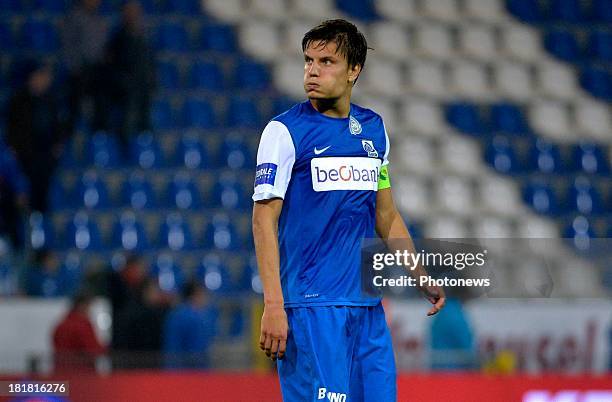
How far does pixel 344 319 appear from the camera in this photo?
3.67 m

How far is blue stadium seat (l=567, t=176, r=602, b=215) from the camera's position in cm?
1163

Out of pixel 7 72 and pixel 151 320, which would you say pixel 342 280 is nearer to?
pixel 151 320

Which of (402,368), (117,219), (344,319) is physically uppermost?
(117,219)

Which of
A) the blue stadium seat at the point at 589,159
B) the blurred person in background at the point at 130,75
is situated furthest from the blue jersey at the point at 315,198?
the blue stadium seat at the point at 589,159

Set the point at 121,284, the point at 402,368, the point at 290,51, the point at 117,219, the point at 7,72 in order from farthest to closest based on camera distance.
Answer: the point at 290,51, the point at 7,72, the point at 117,219, the point at 121,284, the point at 402,368

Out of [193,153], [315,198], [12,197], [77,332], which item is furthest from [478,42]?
[315,198]

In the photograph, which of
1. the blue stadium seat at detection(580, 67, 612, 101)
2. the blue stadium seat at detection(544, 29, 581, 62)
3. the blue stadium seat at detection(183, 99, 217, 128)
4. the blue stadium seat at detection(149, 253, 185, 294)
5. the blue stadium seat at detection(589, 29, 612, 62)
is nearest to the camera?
the blue stadium seat at detection(149, 253, 185, 294)

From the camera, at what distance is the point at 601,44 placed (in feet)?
42.1

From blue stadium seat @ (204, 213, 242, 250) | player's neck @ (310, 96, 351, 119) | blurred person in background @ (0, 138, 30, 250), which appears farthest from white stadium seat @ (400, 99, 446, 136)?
player's neck @ (310, 96, 351, 119)

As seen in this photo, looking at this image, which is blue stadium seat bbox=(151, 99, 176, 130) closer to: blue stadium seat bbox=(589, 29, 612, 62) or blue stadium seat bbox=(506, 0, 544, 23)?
blue stadium seat bbox=(506, 0, 544, 23)

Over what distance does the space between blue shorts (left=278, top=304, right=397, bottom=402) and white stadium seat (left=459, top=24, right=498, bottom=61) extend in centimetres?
936

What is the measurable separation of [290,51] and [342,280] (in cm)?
915

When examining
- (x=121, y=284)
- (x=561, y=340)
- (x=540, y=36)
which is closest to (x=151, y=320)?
(x=121, y=284)

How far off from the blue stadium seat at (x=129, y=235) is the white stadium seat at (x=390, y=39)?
11.5 ft
